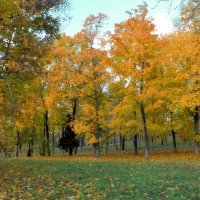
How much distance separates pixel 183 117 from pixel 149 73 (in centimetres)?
918

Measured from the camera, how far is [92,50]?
3031 centimetres

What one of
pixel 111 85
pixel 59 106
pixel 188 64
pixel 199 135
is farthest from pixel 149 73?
pixel 59 106

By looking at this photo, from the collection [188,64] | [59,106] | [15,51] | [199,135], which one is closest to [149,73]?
[188,64]

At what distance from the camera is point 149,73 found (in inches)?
1056

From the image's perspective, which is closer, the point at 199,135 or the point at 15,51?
the point at 15,51

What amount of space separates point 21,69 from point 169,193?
8.55 metres

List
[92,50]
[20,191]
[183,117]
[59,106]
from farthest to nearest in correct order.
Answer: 1. [59,106]
2. [183,117]
3. [92,50]
4. [20,191]

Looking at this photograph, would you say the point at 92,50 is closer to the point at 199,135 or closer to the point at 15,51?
the point at 199,135

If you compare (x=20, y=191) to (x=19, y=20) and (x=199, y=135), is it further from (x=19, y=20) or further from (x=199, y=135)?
(x=199, y=135)

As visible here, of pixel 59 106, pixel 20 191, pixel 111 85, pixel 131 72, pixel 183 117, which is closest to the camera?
pixel 20 191

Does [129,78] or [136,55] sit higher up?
[136,55]

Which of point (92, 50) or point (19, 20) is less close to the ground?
point (92, 50)

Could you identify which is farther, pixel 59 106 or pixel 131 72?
pixel 59 106

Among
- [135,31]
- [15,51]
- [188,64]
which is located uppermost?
[135,31]
